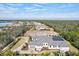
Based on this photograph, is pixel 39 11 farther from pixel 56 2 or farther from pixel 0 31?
pixel 0 31

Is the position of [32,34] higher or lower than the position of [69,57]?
higher

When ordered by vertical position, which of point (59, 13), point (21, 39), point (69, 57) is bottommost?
point (69, 57)

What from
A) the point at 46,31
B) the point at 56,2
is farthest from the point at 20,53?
the point at 56,2

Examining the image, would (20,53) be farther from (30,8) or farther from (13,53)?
(30,8)

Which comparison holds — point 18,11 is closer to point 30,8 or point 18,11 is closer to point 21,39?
point 30,8

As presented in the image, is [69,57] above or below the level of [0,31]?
below

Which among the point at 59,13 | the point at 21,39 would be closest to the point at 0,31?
the point at 21,39

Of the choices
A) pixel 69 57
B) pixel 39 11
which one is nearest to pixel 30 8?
pixel 39 11
